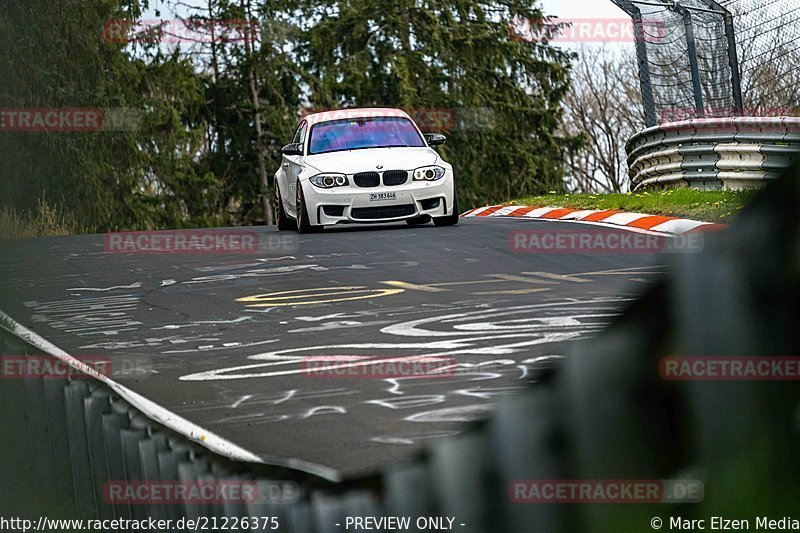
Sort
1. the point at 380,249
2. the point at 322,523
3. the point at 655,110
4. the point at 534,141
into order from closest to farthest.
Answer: the point at 322,523
the point at 380,249
the point at 655,110
the point at 534,141

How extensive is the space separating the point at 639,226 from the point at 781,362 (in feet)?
42.5

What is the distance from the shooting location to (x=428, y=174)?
53.8 ft

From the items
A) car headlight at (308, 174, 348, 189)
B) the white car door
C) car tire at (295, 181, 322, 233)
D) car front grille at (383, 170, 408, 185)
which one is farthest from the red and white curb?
the white car door

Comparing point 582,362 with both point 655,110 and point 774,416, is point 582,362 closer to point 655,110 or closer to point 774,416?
point 774,416

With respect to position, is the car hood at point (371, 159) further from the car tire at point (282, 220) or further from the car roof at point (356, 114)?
the car tire at point (282, 220)

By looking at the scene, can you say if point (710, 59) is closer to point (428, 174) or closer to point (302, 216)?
point (428, 174)

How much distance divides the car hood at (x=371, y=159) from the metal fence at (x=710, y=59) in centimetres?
328

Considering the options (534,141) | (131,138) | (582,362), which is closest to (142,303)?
(582,362)

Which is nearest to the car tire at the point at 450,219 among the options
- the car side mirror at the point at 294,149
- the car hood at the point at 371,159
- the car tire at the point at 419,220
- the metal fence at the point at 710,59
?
the car tire at the point at 419,220

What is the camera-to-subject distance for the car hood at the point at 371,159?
53.7 feet

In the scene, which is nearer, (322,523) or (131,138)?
(322,523)

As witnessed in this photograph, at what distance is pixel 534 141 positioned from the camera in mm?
43969

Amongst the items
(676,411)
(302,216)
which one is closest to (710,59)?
(302,216)

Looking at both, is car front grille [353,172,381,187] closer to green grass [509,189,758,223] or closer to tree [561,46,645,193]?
green grass [509,189,758,223]
